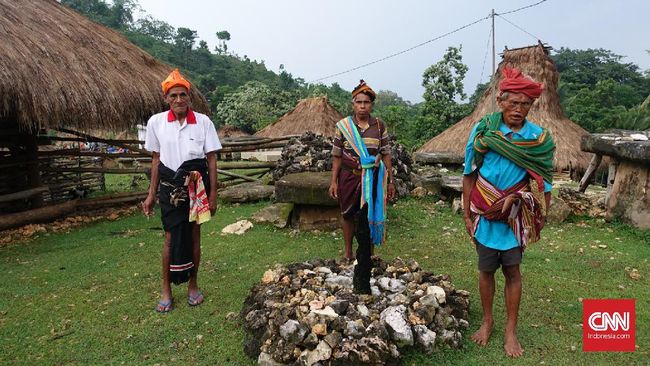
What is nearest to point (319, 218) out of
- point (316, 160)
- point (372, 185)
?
point (316, 160)

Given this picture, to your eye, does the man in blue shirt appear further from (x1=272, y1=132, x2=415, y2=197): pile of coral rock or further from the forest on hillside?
the forest on hillside

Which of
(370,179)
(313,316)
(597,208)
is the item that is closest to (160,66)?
(370,179)

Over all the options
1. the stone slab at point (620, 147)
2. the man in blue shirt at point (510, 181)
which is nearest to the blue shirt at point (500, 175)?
the man in blue shirt at point (510, 181)

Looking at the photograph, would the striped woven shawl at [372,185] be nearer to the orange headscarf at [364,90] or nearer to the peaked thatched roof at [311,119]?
the orange headscarf at [364,90]

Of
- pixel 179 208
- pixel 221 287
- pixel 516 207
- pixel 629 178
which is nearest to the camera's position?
pixel 516 207

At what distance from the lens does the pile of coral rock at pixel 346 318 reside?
2.49m

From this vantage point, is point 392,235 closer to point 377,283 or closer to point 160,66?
point 377,283

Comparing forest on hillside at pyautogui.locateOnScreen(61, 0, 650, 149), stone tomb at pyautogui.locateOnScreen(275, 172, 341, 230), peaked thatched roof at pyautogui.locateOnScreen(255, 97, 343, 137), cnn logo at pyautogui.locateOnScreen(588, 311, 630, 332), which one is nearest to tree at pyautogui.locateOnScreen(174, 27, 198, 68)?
forest on hillside at pyautogui.locateOnScreen(61, 0, 650, 149)

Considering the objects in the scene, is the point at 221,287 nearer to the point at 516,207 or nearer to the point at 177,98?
the point at 177,98

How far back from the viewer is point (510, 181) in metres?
2.56

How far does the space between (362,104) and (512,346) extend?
2.10m

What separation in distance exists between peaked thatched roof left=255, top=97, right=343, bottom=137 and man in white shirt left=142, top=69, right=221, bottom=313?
15.1 metres

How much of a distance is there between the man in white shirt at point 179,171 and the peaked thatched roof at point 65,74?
331 centimetres

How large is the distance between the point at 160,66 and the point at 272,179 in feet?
10.6
